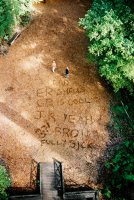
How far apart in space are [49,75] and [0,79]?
3.44 metres

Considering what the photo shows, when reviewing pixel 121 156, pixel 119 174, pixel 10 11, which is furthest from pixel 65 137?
pixel 10 11

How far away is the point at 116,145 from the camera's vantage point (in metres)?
20.9

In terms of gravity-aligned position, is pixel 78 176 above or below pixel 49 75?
below

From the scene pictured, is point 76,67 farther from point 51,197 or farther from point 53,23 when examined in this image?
point 51,197

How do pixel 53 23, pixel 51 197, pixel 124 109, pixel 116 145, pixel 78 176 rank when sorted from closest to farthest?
1. pixel 51 197
2. pixel 78 176
3. pixel 116 145
4. pixel 124 109
5. pixel 53 23

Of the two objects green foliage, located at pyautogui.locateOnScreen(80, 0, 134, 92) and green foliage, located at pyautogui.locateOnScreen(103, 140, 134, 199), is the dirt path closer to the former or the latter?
green foliage, located at pyautogui.locateOnScreen(103, 140, 134, 199)

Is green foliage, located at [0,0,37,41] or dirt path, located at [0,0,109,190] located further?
green foliage, located at [0,0,37,41]

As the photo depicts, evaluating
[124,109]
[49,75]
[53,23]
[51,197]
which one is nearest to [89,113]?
[124,109]

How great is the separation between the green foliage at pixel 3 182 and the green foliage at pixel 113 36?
8642 mm

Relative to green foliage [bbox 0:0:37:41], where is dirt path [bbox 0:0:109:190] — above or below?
below

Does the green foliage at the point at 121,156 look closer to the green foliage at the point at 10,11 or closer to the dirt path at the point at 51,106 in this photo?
the dirt path at the point at 51,106

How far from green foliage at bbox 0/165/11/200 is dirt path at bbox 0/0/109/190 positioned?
556mm

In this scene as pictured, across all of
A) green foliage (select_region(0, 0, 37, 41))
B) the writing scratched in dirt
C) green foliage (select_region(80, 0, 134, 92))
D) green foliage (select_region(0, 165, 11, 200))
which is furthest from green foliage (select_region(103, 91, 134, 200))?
green foliage (select_region(0, 0, 37, 41))

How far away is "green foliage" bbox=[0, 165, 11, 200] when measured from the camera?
16734mm
